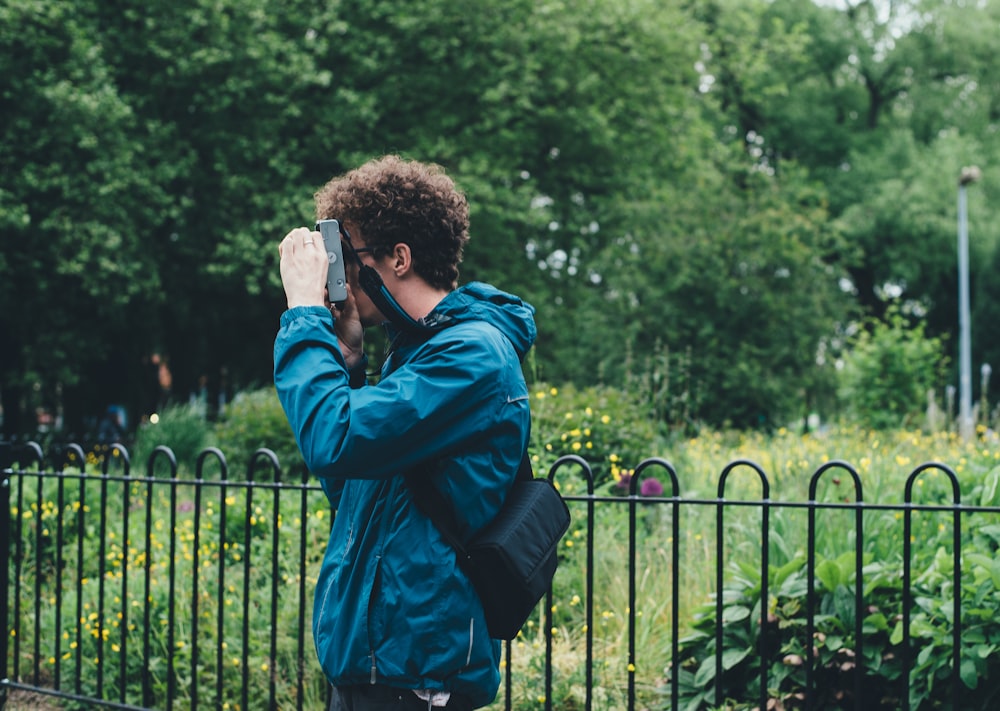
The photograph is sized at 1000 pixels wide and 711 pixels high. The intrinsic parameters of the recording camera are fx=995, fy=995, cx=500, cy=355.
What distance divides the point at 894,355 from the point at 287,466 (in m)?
7.35

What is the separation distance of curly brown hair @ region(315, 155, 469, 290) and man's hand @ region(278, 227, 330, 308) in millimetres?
106

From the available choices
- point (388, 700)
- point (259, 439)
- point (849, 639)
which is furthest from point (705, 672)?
point (259, 439)

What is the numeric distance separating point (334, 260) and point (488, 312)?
1.11 feet

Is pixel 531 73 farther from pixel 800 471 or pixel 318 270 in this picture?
pixel 318 270

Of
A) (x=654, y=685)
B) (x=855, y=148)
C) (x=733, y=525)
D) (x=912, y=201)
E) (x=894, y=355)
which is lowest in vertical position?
(x=654, y=685)

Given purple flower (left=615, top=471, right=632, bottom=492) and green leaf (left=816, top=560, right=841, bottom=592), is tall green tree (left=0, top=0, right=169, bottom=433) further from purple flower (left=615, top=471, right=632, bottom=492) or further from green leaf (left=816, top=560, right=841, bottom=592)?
green leaf (left=816, top=560, right=841, bottom=592)

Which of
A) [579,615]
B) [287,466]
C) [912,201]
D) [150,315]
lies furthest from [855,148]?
[579,615]

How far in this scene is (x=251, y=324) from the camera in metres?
19.2

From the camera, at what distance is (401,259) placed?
208 centimetres

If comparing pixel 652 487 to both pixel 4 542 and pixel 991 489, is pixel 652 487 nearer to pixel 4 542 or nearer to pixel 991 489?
pixel 991 489

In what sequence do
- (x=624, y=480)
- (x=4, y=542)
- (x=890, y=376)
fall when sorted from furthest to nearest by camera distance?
1. (x=890, y=376)
2. (x=624, y=480)
3. (x=4, y=542)

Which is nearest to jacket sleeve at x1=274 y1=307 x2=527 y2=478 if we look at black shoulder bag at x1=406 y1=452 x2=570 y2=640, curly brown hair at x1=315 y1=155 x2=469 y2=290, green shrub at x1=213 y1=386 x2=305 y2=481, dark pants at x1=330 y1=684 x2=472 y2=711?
black shoulder bag at x1=406 y1=452 x2=570 y2=640

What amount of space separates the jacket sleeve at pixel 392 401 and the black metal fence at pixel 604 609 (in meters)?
1.42

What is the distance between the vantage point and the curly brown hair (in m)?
2.07
